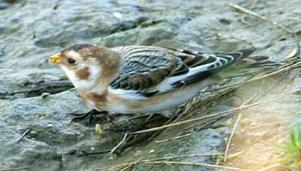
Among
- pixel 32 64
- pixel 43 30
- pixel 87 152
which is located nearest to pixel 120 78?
pixel 87 152

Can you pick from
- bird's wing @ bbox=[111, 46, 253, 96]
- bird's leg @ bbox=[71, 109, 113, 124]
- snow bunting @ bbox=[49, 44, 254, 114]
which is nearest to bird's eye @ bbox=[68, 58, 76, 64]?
snow bunting @ bbox=[49, 44, 254, 114]

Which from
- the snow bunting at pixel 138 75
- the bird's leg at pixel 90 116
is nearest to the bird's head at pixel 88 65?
the snow bunting at pixel 138 75

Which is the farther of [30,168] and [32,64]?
[32,64]

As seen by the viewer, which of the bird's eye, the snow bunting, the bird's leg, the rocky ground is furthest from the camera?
the bird's leg

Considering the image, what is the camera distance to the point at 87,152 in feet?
20.5

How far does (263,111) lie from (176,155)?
75 cm

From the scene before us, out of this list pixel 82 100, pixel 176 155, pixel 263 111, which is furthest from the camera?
pixel 82 100

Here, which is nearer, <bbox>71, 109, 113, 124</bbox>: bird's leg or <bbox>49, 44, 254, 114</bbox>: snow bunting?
<bbox>49, 44, 254, 114</bbox>: snow bunting

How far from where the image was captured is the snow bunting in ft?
20.7

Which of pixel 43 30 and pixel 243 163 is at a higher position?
pixel 243 163

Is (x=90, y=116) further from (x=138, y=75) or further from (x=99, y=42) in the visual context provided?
(x=99, y=42)

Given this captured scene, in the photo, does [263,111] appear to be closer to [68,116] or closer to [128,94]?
[128,94]

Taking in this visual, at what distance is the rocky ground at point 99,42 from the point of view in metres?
6.01

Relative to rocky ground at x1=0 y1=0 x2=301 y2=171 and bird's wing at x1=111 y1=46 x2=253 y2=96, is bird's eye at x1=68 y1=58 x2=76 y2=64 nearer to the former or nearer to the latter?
bird's wing at x1=111 y1=46 x2=253 y2=96
